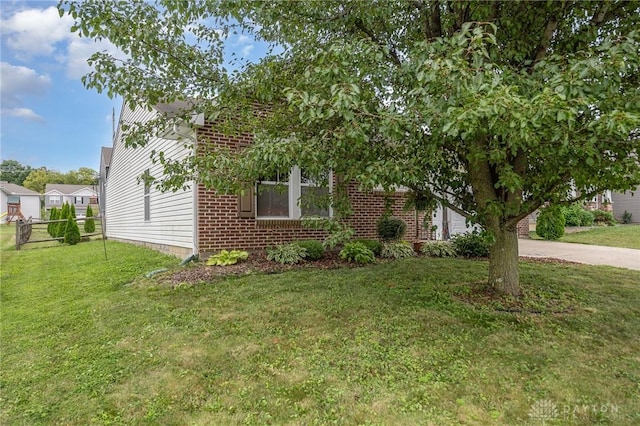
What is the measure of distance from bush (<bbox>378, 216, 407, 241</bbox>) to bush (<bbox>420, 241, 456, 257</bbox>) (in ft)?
2.28

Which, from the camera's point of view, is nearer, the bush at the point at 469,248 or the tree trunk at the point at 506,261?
the tree trunk at the point at 506,261

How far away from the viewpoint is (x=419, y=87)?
3051 millimetres

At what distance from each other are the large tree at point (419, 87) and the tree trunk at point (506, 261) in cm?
2

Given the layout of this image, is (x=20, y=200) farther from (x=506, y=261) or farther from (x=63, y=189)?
(x=506, y=261)

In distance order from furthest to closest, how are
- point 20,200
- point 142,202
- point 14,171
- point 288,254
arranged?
point 14,171 < point 20,200 < point 142,202 < point 288,254

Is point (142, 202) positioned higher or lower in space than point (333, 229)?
higher

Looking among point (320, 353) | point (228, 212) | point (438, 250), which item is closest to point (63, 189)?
point (228, 212)

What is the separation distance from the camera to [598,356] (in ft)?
10.5

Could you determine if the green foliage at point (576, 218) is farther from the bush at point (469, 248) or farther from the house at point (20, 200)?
the house at point (20, 200)

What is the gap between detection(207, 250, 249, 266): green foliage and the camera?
6.75 m


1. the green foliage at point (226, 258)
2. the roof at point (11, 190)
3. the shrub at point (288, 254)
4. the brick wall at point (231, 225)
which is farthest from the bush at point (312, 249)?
the roof at point (11, 190)

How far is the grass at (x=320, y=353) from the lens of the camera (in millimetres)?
2438

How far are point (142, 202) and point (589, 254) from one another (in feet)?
40.7

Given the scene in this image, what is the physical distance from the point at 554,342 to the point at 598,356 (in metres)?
0.34
